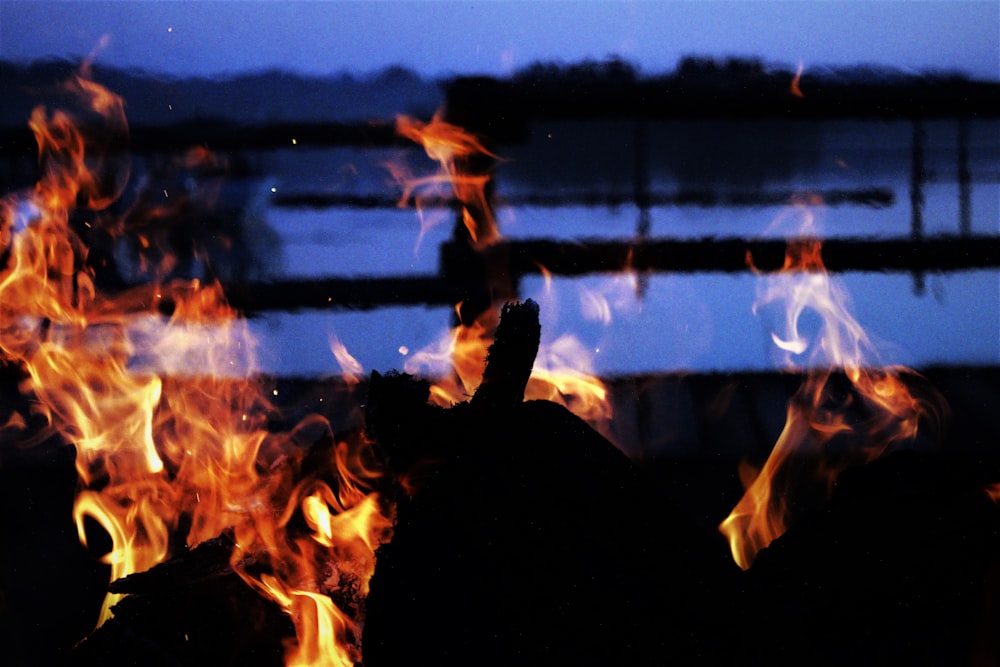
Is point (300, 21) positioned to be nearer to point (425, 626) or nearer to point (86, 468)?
point (86, 468)

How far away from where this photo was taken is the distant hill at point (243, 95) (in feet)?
10.4

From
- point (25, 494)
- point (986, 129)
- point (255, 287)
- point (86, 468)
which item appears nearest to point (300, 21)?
point (255, 287)

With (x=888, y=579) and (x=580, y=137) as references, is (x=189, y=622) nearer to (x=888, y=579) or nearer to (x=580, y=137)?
(x=888, y=579)

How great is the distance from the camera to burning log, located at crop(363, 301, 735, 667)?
4.30 feet

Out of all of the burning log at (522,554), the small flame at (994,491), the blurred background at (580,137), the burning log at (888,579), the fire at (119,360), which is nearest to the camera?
the burning log at (522,554)

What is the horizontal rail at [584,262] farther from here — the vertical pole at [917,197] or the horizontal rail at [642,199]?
the horizontal rail at [642,199]

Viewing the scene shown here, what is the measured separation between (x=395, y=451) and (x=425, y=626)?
459 mm

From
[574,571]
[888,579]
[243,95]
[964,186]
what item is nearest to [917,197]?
[964,186]

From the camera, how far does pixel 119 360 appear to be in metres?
3.47

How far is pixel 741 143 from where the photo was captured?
11.3 feet

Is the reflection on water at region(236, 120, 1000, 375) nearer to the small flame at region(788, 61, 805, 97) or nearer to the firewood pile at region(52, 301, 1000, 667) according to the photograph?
the small flame at region(788, 61, 805, 97)

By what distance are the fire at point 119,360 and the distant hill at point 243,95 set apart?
0.09 metres

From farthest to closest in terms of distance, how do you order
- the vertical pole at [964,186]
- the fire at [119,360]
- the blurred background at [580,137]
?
the vertical pole at [964,186]
the blurred background at [580,137]
the fire at [119,360]

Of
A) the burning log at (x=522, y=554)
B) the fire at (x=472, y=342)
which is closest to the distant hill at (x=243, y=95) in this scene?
the fire at (x=472, y=342)
